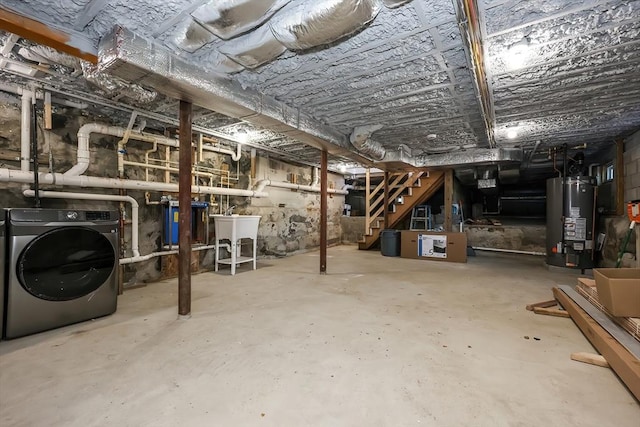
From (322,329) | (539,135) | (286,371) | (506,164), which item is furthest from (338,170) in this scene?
(286,371)

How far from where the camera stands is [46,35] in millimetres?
1707

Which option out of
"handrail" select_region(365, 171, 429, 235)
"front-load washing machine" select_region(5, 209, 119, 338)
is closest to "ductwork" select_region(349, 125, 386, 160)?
"handrail" select_region(365, 171, 429, 235)

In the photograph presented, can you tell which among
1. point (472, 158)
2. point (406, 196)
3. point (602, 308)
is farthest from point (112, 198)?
point (406, 196)

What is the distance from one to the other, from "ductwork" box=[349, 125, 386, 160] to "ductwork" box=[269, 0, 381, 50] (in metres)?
2.12

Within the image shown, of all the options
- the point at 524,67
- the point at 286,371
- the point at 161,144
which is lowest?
the point at 286,371

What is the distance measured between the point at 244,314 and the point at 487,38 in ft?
9.22

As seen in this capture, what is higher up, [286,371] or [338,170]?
[338,170]

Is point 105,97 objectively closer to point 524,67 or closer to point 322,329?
point 322,329

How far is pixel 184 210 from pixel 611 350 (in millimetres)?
3110

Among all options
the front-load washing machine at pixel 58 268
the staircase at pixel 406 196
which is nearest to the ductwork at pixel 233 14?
the front-load washing machine at pixel 58 268

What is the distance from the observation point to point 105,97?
2824mm

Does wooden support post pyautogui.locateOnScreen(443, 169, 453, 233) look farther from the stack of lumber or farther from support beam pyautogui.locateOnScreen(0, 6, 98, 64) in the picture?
support beam pyautogui.locateOnScreen(0, 6, 98, 64)

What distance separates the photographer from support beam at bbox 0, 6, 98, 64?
5.16 ft

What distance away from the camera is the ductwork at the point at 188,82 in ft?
5.92
